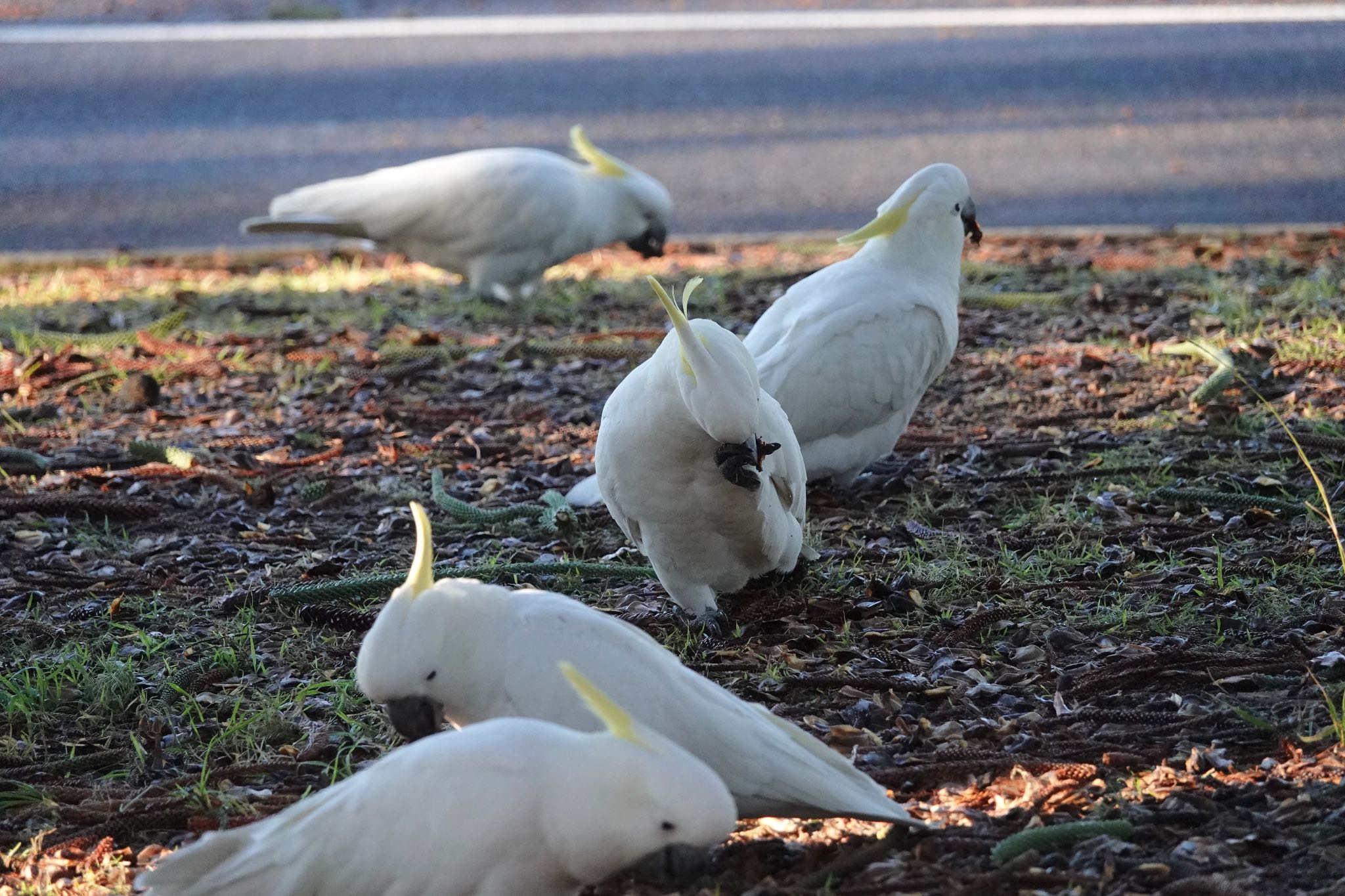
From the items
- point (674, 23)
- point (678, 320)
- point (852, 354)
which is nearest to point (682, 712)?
point (678, 320)

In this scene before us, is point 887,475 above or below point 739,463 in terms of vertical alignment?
below

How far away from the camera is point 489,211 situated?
17.9ft

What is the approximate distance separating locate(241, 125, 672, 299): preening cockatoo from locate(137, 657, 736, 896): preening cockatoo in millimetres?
3891

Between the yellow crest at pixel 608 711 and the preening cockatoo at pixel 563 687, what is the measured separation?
26cm

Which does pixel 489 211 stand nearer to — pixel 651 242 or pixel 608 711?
pixel 651 242

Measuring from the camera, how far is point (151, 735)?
252 centimetres

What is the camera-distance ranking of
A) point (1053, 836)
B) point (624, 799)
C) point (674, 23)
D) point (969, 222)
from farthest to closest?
point (674, 23) < point (969, 222) < point (1053, 836) < point (624, 799)

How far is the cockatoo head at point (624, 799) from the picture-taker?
1.65 m

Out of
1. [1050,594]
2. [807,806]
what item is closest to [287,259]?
[1050,594]

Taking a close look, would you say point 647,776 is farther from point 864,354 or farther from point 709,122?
point 709,122

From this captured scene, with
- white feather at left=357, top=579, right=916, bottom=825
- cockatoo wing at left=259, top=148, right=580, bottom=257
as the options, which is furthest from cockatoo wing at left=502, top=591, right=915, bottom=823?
cockatoo wing at left=259, top=148, right=580, bottom=257

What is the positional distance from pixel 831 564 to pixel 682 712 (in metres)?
1.34

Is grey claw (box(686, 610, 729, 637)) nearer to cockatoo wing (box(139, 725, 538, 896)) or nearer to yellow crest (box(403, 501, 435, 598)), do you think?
yellow crest (box(403, 501, 435, 598))

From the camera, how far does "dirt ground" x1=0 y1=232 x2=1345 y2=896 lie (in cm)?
215
